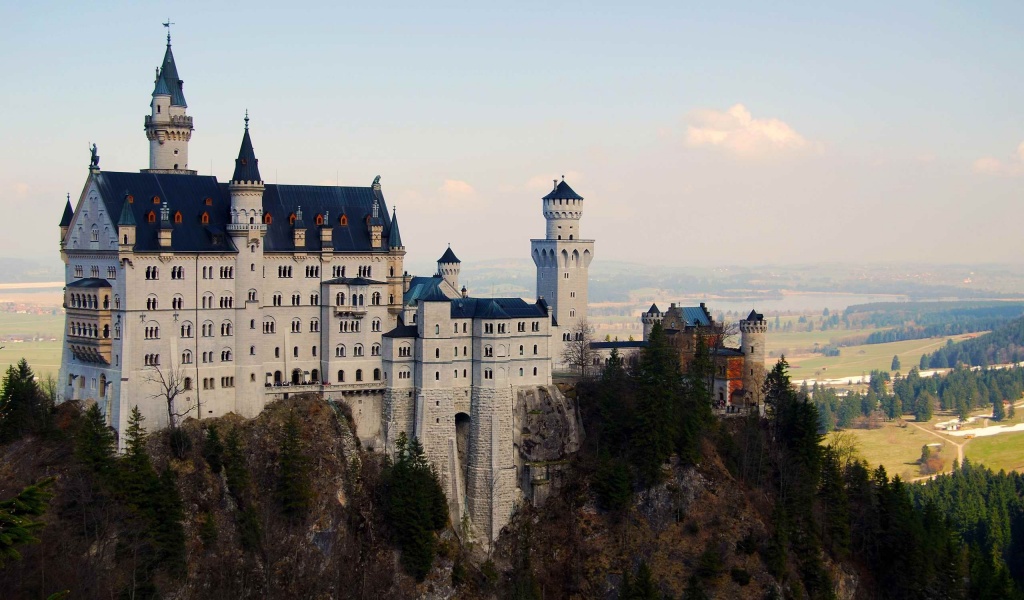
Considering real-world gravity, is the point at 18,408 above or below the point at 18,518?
below

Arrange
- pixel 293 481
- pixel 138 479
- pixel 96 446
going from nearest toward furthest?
pixel 138 479, pixel 96 446, pixel 293 481

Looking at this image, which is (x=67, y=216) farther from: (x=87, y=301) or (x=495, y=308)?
(x=495, y=308)

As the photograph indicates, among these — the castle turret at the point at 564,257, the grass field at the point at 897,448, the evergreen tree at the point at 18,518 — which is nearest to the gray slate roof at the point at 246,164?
the castle turret at the point at 564,257

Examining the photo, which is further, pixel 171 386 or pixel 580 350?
pixel 580 350

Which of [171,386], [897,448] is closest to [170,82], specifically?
[171,386]

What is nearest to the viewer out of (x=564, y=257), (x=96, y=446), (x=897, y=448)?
(x=96, y=446)

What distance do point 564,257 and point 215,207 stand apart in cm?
2997

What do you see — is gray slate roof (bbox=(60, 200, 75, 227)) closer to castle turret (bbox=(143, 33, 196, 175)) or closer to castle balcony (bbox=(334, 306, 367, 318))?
castle turret (bbox=(143, 33, 196, 175))

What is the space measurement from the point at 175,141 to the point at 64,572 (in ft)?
106

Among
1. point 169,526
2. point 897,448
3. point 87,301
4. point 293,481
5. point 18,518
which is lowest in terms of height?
point 897,448

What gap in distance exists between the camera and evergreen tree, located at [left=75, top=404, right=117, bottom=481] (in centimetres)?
7356

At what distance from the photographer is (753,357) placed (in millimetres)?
96500

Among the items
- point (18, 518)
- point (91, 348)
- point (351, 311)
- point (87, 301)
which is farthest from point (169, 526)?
point (18, 518)

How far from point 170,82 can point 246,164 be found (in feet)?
34.4
